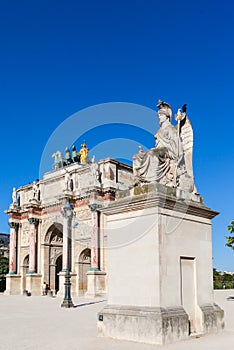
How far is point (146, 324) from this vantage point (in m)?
7.45

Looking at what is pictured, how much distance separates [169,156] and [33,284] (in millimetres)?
31081

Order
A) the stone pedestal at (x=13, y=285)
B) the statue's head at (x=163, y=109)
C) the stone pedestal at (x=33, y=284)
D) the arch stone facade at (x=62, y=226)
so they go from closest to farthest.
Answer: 1. the statue's head at (x=163, y=109)
2. the arch stone facade at (x=62, y=226)
3. the stone pedestal at (x=33, y=284)
4. the stone pedestal at (x=13, y=285)

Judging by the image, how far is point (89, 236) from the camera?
34531mm

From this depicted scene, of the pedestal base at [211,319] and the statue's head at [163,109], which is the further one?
the statue's head at [163,109]

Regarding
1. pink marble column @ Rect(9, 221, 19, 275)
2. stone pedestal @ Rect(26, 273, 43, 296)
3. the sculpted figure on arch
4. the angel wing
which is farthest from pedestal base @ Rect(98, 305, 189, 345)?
pink marble column @ Rect(9, 221, 19, 275)

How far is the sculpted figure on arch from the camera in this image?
870 centimetres

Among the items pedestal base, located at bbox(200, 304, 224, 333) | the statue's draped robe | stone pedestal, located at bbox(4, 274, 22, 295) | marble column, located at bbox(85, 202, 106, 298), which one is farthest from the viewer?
stone pedestal, located at bbox(4, 274, 22, 295)

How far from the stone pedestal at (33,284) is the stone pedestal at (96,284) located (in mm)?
7745

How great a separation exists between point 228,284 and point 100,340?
5355 cm

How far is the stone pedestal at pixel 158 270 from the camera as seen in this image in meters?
7.59

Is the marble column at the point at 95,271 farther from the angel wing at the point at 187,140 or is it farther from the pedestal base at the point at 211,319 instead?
the pedestal base at the point at 211,319

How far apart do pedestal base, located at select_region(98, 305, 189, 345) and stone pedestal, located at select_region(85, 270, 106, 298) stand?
2319 cm

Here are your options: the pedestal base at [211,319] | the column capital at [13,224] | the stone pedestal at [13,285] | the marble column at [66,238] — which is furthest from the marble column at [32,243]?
the pedestal base at [211,319]

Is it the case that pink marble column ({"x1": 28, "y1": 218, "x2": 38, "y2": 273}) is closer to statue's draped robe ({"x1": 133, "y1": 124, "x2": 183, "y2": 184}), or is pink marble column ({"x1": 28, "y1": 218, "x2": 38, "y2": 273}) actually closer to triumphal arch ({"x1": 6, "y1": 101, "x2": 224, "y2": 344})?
triumphal arch ({"x1": 6, "y1": 101, "x2": 224, "y2": 344})
